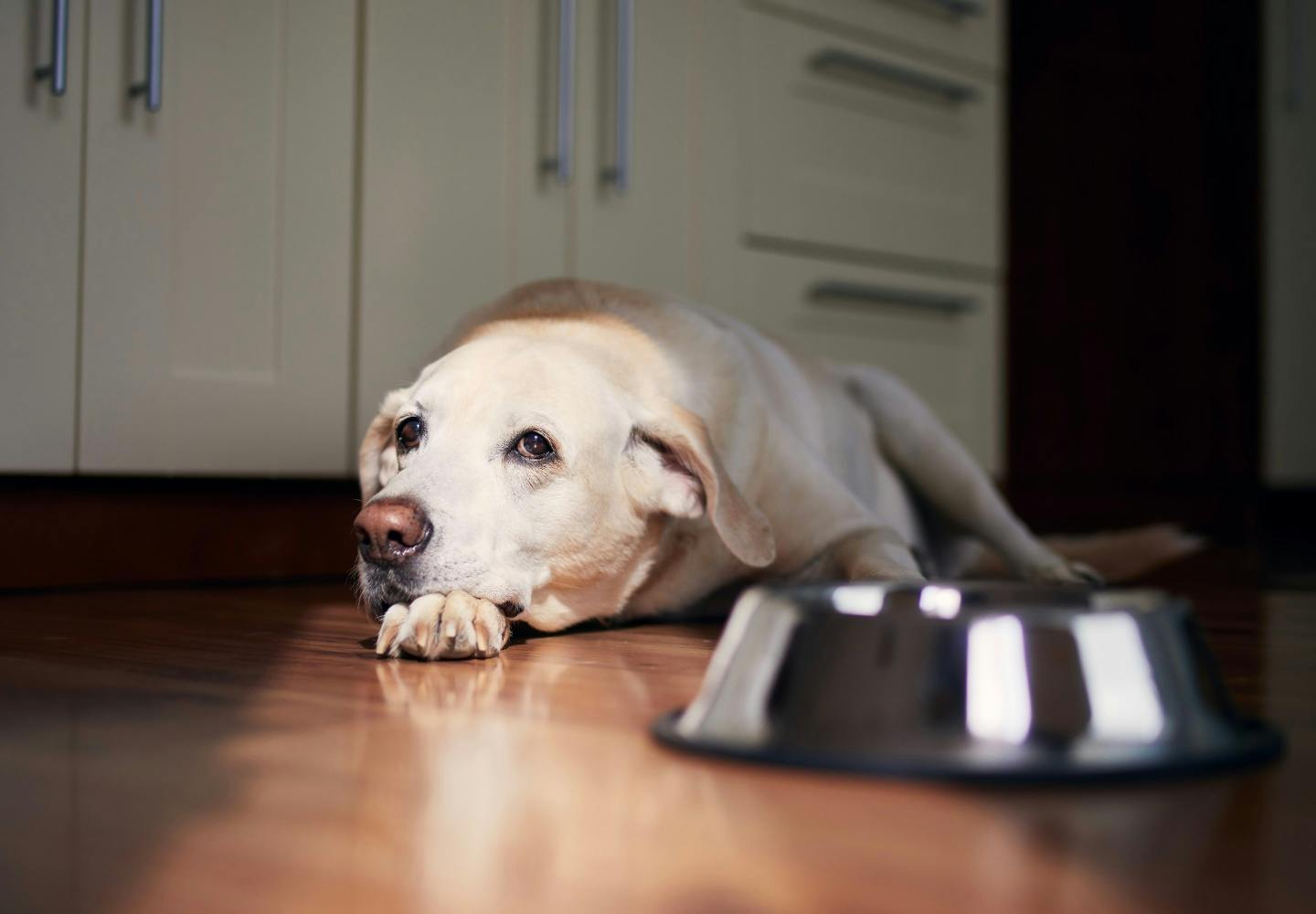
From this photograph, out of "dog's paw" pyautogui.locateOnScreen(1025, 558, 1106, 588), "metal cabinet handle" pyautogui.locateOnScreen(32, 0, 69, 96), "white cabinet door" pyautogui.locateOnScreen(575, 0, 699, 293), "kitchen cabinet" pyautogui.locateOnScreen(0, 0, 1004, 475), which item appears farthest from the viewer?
"white cabinet door" pyautogui.locateOnScreen(575, 0, 699, 293)

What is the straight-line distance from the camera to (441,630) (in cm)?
146

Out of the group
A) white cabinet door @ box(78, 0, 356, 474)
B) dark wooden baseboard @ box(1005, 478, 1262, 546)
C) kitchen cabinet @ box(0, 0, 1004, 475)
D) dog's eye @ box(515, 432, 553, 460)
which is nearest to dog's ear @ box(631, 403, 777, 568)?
dog's eye @ box(515, 432, 553, 460)

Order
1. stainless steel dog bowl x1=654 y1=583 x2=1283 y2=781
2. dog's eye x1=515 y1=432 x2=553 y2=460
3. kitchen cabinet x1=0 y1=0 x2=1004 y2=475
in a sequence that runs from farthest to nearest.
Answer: kitchen cabinet x1=0 y1=0 x2=1004 y2=475
dog's eye x1=515 y1=432 x2=553 y2=460
stainless steel dog bowl x1=654 y1=583 x2=1283 y2=781

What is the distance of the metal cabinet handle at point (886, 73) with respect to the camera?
3.23 meters

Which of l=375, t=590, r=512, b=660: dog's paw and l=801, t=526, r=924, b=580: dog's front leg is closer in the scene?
l=375, t=590, r=512, b=660: dog's paw

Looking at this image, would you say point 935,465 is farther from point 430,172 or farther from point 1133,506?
point 1133,506

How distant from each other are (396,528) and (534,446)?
215 mm

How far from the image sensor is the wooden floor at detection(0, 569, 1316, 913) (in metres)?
0.66

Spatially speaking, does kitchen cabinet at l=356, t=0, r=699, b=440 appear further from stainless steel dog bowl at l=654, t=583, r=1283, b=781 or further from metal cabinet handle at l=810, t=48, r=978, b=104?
stainless steel dog bowl at l=654, t=583, r=1283, b=781

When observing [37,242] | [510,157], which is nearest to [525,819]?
[37,242]

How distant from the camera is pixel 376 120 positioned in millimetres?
2541

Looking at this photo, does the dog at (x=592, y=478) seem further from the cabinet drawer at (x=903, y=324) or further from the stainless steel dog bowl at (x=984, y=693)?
the cabinet drawer at (x=903, y=324)

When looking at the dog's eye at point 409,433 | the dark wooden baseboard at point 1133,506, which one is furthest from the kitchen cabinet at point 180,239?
the dark wooden baseboard at point 1133,506

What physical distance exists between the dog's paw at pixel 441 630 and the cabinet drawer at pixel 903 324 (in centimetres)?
164
